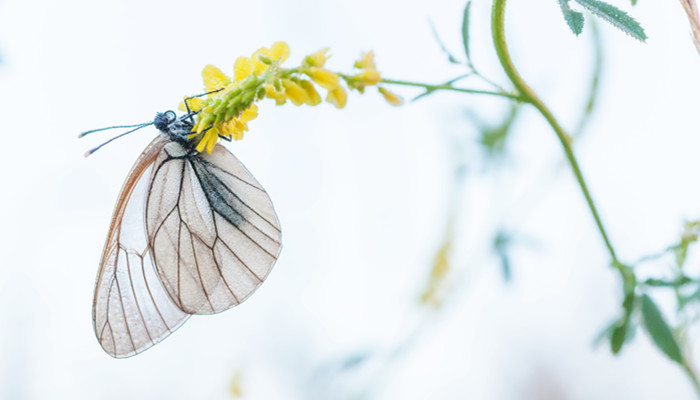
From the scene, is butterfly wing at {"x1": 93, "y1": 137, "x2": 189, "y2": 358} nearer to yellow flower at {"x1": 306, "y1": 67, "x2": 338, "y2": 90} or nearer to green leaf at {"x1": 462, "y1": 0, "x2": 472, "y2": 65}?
yellow flower at {"x1": 306, "y1": 67, "x2": 338, "y2": 90}

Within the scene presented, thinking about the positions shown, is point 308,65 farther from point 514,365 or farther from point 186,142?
point 514,365

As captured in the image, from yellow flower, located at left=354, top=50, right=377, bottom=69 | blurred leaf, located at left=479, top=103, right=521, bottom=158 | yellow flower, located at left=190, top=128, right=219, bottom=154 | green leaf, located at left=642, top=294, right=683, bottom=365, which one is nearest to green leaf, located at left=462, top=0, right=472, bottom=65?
yellow flower, located at left=354, top=50, right=377, bottom=69

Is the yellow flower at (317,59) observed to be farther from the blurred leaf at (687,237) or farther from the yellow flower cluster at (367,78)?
the blurred leaf at (687,237)

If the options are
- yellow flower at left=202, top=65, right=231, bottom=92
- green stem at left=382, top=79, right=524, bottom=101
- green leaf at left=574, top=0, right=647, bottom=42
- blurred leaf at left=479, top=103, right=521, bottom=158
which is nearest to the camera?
green leaf at left=574, top=0, right=647, bottom=42

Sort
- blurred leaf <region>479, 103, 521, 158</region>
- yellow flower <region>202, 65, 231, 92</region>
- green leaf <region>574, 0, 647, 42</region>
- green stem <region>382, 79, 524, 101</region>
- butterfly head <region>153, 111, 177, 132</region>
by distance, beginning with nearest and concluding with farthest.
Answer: green leaf <region>574, 0, 647, 42</region> < green stem <region>382, 79, 524, 101</region> < yellow flower <region>202, 65, 231, 92</region> < butterfly head <region>153, 111, 177, 132</region> < blurred leaf <region>479, 103, 521, 158</region>

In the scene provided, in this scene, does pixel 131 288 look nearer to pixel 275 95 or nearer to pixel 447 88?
pixel 275 95

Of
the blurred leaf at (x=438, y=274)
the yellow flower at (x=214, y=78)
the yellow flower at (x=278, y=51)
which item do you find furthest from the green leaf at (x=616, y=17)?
the blurred leaf at (x=438, y=274)
